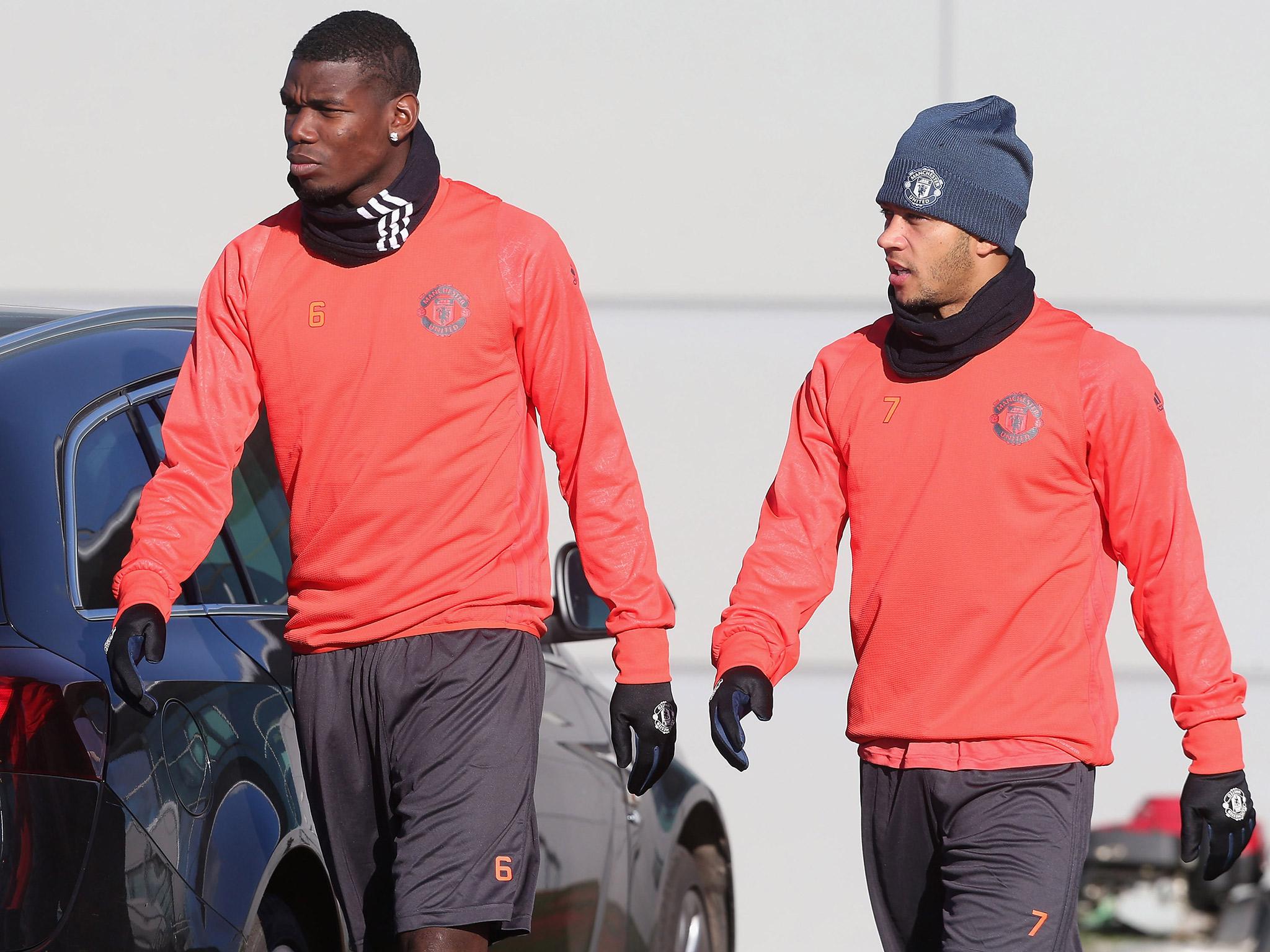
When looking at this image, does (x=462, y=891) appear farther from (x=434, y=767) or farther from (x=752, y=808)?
(x=752, y=808)

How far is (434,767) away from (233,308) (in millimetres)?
971

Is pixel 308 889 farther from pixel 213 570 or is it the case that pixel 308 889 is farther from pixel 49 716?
pixel 49 716

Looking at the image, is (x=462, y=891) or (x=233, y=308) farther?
(x=233, y=308)

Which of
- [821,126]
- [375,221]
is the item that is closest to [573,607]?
[375,221]

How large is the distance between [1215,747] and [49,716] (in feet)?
6.61

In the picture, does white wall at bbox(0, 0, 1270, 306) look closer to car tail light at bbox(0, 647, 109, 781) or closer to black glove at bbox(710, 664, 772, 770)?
black glove at bbox(710, 664, 772, 770)

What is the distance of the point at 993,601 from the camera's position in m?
3.48

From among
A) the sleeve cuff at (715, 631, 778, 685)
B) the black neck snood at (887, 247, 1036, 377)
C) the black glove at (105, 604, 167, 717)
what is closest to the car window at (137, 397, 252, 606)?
the black glove at (105, 604, 167, 717)

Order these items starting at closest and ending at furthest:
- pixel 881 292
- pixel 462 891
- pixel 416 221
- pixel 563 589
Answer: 1. pixel 462 891
2. pixel 416 221
3. pixel 563 589
4. pixel 881 292

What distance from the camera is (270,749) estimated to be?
11.6ft

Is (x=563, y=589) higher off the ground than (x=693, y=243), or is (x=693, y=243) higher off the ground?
(x=693, y=243)

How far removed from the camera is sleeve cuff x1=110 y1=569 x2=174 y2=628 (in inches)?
130

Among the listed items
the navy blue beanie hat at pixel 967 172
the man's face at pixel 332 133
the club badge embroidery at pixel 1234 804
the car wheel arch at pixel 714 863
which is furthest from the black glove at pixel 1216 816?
the car wheel arch at pixel 714 863

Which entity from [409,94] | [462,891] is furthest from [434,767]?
[409,94]
